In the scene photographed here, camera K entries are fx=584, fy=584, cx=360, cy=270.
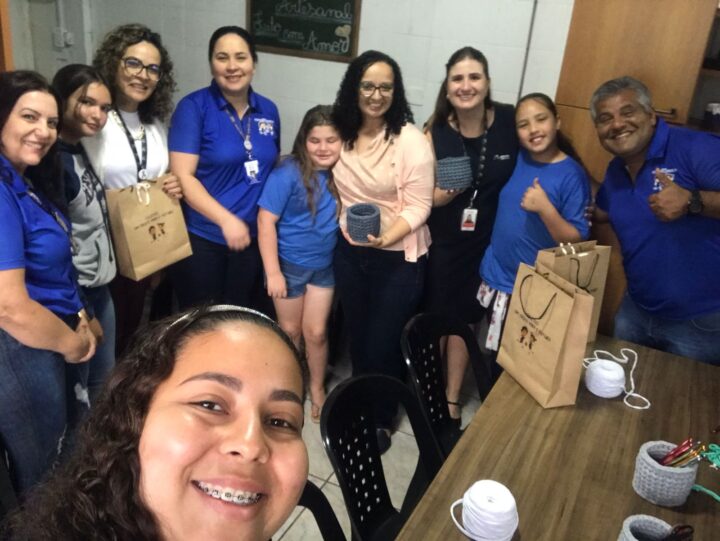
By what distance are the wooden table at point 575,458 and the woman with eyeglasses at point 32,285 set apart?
1.14m

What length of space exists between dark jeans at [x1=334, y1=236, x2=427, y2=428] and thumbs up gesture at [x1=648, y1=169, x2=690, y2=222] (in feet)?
2.94

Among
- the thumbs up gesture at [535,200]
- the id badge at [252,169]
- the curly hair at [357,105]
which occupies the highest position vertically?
the curly hair at [357,105]

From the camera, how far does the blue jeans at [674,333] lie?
81.0 inches

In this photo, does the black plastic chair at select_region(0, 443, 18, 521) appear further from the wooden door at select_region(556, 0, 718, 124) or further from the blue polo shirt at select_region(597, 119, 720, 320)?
the wooden door at select_region(556, 0, 718, 124)

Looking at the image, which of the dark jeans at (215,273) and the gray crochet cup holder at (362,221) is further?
the dark jeans at (215,273)

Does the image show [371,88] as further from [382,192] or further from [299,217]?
[299,217]

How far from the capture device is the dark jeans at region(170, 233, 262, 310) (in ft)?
8.43

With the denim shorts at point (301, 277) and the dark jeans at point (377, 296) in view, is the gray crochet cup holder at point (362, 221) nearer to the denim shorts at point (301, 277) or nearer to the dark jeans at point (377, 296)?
the dark jeans at point (377, 296)

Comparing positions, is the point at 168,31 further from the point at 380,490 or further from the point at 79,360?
the point at 380,490

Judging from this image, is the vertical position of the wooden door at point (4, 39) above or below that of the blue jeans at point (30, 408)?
above

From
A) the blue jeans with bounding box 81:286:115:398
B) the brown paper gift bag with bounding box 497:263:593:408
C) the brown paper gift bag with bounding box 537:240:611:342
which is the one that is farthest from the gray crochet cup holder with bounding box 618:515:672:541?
the blue jeans with bounding box 81:286:115:398

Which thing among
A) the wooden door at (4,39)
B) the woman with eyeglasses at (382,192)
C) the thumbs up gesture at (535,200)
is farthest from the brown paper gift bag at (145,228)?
the thumbs up gesture at (535,200)

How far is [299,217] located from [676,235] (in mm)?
1416

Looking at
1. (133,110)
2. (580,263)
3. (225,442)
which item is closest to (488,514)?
(225,442)
